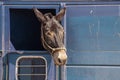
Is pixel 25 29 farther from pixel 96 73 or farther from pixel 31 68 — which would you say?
pixel 96 73

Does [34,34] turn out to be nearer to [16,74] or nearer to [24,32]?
[24,32]

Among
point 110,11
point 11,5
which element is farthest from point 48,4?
point 110,11

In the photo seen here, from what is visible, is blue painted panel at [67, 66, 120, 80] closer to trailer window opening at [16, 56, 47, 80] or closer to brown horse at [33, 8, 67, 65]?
trailer window opening at [16, 56, 47, 80]

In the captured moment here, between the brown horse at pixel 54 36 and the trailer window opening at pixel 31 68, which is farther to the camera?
the trailer window opening at pixel 31 68

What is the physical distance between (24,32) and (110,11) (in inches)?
34.4

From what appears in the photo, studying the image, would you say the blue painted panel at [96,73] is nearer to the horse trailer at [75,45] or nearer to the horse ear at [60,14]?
the horse trailer at [75,45]

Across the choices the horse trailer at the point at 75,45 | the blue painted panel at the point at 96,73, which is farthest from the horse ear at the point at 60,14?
the blue painted panel at the point at 96,73

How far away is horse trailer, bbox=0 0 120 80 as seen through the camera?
361 centimetres

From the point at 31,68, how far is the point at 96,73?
24.2 inches

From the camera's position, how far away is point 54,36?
335 centimetres

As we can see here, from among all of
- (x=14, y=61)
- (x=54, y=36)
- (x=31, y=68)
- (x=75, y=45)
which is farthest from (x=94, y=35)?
(x=14, y=61)

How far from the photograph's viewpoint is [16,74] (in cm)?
360

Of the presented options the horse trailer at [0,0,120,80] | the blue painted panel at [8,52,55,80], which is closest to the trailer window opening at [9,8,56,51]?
the horse trailer at [0,0,120,80]

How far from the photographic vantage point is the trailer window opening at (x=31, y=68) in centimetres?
363
